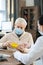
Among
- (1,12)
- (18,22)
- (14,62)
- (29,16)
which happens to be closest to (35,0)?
(29,16)

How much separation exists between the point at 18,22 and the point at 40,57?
1812 mm

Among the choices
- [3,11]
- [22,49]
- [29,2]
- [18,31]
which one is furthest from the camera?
[3,11]

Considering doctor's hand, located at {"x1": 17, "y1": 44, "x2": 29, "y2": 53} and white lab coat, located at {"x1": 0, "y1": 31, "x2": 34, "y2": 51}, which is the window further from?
doctor's hand, located at {"x1": 17, "y1": 44, "x2": 29, "y2": 53}

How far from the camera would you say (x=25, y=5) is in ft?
22.4

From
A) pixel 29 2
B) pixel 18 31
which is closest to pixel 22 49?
pixel 18 31

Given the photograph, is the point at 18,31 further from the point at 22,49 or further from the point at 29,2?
the point at 29,2

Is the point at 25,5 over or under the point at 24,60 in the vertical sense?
over

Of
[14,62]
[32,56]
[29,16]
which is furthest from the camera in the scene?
[29,16]

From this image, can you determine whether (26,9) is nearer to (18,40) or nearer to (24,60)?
(18,40)

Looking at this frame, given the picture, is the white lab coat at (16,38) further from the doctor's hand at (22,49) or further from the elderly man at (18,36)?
the doctor's hand at (22,49)

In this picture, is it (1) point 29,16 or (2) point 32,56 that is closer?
(2) point 32,56

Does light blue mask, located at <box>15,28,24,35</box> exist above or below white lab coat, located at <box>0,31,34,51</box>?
above

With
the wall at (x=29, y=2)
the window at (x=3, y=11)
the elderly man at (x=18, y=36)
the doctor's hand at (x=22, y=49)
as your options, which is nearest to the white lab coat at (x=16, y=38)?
the elderly man at (x=18, y=36)

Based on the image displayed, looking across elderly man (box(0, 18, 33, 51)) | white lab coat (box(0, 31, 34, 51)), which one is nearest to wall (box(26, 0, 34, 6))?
elderly man (box(0, 18, 33, 51))
